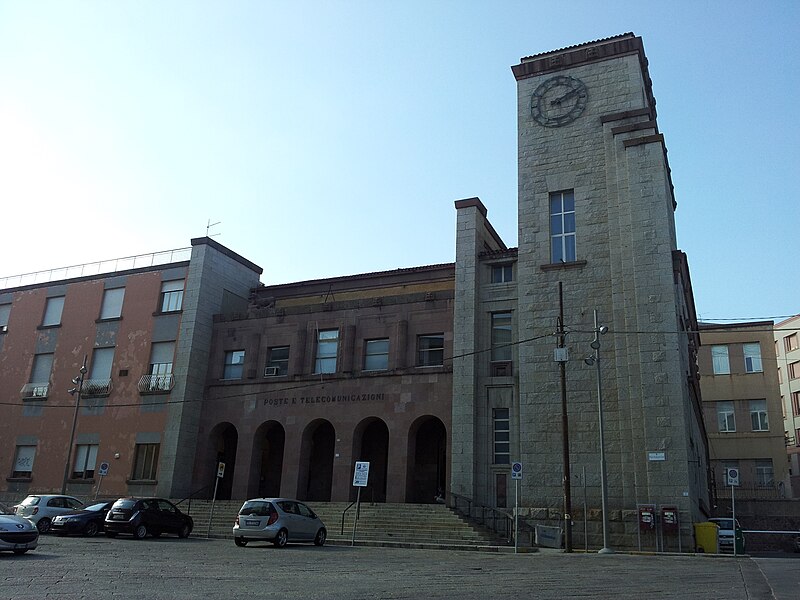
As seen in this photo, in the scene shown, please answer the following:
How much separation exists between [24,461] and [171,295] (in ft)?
40.4

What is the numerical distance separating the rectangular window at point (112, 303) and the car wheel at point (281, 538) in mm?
23413

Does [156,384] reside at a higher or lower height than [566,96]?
lower

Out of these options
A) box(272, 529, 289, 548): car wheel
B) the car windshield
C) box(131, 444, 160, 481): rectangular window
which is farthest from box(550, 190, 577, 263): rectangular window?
box(131, 444, 160, 481): rectangular window

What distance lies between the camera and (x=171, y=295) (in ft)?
127

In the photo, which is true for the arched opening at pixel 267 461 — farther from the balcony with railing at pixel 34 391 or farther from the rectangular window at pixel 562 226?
the rectangular window at pixel 562 226

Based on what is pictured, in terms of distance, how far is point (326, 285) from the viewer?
40.1 meters

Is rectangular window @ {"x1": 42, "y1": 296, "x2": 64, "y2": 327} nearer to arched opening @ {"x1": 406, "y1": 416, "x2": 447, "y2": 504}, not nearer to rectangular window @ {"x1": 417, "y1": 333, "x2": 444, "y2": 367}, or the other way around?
rectangular window @ {"x1": 417, "y1": 333, "x2": 444, "y2": 367}

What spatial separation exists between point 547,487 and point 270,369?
15593 millimetres

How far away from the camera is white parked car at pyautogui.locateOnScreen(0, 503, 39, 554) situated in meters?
15.1

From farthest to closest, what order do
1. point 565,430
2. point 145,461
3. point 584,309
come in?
point 145,461
point 584,309
point 565,430

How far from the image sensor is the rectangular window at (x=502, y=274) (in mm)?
31375

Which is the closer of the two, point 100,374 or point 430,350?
point 430,350

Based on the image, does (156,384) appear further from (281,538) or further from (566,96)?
(566,96)

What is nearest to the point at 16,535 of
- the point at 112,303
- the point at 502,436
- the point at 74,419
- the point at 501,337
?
the point at 502,436
